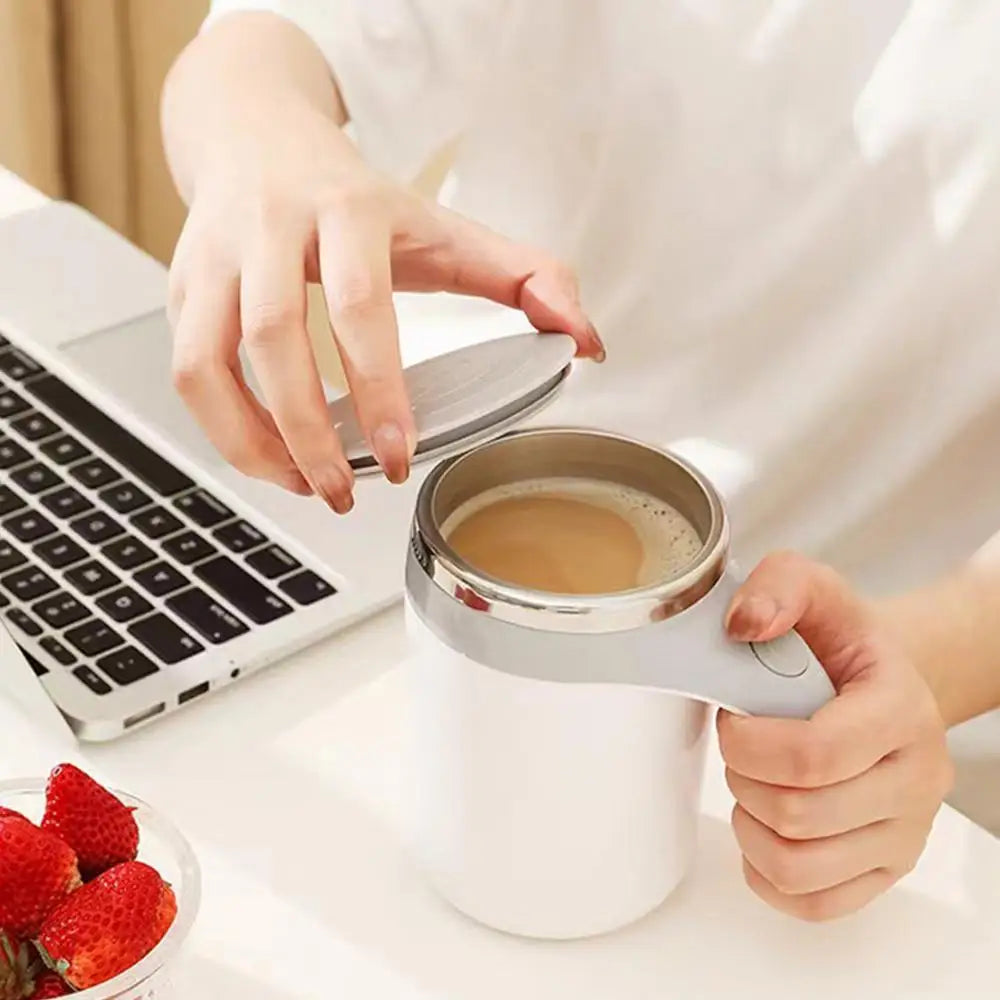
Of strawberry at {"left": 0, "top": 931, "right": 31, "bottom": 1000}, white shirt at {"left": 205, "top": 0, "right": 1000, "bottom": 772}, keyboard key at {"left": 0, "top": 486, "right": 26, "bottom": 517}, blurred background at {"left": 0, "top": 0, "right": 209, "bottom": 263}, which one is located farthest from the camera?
blurred background at {"left": 0, "top": 0, "right": 209, "bottom": 263}

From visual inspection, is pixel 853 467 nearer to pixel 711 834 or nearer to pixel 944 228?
A: pixel 944 228

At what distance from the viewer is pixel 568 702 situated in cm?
49

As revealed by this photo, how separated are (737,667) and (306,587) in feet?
0.86

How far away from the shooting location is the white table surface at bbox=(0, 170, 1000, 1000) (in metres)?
0.55

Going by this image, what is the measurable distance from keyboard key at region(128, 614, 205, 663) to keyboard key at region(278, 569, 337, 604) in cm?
5

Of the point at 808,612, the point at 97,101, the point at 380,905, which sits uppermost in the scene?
the point at 808,612

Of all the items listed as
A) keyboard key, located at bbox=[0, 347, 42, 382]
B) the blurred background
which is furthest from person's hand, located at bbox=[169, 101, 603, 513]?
the blurred background

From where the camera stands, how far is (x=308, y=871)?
585 millimetres

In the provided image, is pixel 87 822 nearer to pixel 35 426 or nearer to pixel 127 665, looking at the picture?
pixel 127 665

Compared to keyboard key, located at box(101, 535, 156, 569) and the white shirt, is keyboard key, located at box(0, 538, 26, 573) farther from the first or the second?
the white shirt

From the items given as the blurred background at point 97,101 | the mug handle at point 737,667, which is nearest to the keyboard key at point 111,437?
the mug handle at point 737,667

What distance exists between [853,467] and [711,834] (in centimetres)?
36

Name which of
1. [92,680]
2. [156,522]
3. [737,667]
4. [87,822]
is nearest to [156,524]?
[156,522]

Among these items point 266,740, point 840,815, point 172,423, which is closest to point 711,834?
point 840,815
